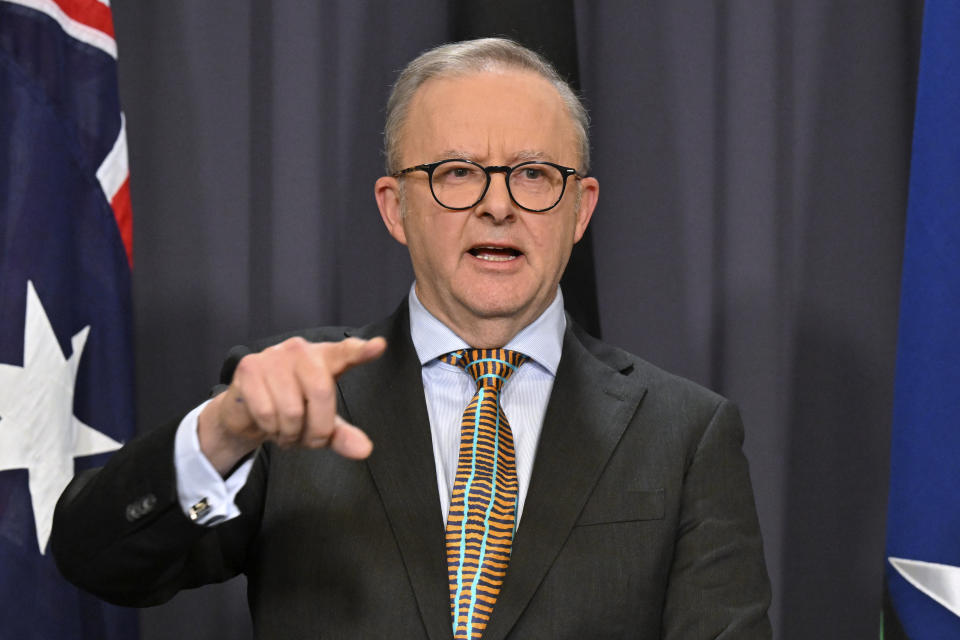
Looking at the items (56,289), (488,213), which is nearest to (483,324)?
(488,213)

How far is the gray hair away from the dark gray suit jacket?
0.38 metres

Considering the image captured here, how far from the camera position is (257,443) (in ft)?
3.91

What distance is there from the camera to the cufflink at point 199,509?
120 cm

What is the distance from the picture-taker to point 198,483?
1.20m

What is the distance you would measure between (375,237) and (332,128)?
26 cm

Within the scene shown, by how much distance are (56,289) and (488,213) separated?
0.81 m

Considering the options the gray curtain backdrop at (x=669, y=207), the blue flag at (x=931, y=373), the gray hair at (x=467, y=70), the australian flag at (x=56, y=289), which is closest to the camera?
the gray hair at (x=467, y=70)

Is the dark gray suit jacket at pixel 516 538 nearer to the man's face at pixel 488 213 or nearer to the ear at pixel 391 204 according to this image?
the man's face at pixel 488 213

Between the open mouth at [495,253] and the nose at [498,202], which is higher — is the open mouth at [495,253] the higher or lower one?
the lower one

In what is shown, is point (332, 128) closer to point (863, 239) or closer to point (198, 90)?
point (198, 90)

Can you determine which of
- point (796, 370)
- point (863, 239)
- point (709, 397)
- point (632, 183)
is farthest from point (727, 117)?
point (709, 397)

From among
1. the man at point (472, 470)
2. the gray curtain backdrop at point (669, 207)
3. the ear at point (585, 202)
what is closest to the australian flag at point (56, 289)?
the gray curtain backdrop at point (669, 207)

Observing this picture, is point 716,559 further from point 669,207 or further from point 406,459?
point 669,207

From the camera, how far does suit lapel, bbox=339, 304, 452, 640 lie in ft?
4.42
